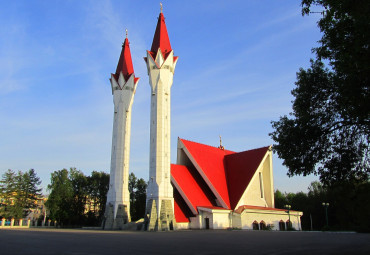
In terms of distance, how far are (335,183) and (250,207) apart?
68.8 feet

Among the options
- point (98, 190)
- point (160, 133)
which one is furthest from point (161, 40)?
point (98, 190)

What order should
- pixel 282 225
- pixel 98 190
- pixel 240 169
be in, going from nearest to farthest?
pixel 240 169 < pixel 282 225 < pixel 98 190

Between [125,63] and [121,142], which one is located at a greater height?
[125,63]

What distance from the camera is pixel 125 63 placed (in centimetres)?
3906

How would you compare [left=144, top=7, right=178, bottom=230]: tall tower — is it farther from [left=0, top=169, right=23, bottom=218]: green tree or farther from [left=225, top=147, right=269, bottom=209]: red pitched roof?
[left=0, top=169, right=23, bottom=218]: green tree

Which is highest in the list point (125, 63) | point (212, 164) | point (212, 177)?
point (125, 63)

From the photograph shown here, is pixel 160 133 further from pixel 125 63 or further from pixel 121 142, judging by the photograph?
pixel 125 63

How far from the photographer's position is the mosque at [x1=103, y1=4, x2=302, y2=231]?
2956 centimetres

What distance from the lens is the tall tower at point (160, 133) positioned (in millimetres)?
27938

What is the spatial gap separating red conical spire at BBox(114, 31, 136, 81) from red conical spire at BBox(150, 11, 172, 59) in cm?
631

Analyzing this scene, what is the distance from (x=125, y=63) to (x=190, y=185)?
18.3 metres

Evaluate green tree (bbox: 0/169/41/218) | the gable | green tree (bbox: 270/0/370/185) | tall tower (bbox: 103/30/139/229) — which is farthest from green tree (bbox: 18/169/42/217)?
green tree (bbox: 270/0/370/185)

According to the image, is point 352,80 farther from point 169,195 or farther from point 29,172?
point 29,172

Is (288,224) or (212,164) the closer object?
(212,164)
